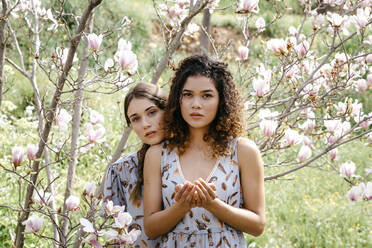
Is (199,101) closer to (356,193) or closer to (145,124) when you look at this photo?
(145,124)

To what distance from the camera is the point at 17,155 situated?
1494mm

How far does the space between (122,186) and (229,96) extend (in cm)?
56

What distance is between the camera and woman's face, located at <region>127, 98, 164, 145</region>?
1622mm

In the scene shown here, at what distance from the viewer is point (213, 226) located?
1.51m

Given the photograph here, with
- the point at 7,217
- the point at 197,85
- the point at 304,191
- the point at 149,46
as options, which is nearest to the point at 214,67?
the point at 197,85

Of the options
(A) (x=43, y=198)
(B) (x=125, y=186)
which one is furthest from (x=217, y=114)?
(A) (x=43, y=198)

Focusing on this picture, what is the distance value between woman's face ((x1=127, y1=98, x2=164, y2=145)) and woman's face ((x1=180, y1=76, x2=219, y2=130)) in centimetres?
14

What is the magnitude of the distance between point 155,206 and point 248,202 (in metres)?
0.32

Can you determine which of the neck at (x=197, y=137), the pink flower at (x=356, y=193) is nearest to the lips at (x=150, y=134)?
the neck at (x=197, y=137)

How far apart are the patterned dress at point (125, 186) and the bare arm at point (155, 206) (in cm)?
13

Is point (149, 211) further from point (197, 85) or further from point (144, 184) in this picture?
point (197, 85)

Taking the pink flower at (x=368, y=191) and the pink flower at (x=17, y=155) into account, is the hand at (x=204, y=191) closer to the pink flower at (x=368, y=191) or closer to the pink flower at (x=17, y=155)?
the pink flower at (x=17, y=155)

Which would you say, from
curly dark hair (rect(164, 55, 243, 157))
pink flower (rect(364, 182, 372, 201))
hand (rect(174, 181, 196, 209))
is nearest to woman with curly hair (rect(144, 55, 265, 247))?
curly dark hair (rect(164, 55, 243, 157))

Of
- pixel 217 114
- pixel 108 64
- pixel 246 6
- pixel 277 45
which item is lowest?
pixel 217 114
